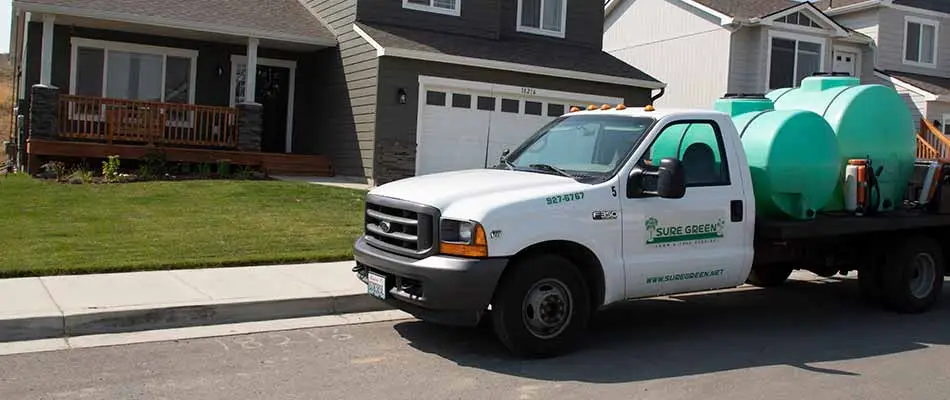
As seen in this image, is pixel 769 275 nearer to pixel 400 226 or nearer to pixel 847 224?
pixel 847 224

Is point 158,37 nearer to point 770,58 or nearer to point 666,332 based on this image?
point 666,332

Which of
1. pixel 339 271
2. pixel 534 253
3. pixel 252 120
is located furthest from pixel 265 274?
pixel 252 120

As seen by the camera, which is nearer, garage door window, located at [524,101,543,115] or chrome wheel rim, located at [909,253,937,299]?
chrome wheel rim, located at [909,253,937,299]

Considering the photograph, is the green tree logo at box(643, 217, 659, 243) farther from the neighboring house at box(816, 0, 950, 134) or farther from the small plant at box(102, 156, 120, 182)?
the neighboring house at box(816, 0, 950, 134)

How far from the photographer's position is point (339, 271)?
9.25m

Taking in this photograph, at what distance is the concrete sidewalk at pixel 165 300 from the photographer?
268 inches

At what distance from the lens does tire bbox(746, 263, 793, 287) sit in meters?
9.90

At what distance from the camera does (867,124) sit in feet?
28.6

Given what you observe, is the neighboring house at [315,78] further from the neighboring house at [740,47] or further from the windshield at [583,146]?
the windshield at [583,146]

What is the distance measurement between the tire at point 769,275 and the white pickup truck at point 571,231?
73.3 inches

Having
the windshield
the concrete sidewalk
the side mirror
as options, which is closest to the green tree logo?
the side mirror

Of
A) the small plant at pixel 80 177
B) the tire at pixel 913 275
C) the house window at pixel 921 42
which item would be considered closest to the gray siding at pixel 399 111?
the small plant at pixel 80 177


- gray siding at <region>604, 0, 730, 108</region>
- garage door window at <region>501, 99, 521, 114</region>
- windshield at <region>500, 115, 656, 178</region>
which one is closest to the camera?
windshield at <region>500, 115, 656, 178</region>

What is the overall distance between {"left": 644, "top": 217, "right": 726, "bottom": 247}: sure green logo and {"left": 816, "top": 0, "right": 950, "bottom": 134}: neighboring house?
22144mm
